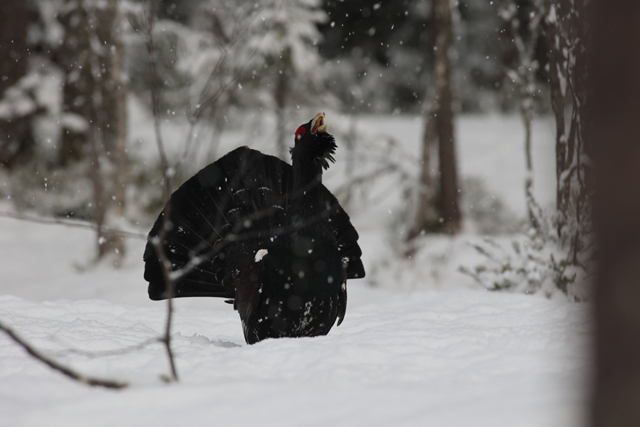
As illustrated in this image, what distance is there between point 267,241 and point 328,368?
56.0 inches

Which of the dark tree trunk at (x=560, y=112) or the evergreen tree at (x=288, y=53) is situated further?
the evergreen tree at (x=288, y=53)

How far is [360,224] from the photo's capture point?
44.2 ft

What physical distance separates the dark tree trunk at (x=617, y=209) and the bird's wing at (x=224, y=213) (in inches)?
109

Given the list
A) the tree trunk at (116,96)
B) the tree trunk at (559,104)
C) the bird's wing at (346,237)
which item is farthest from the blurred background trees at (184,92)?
the bird's wing at (346,237)

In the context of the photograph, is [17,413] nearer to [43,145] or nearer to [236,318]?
[236,318]

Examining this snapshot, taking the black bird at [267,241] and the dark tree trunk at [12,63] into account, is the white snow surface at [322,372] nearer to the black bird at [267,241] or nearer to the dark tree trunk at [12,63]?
the black bird at [267,241]

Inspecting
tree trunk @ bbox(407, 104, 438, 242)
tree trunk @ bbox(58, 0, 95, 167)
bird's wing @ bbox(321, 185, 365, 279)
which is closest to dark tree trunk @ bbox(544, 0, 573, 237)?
bird's wing @ bbox(321, 185, 365, 279)

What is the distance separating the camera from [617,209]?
137 cm

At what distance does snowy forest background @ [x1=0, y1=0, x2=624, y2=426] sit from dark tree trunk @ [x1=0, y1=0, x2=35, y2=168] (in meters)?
0.05

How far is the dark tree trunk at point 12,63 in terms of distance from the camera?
12367 mm

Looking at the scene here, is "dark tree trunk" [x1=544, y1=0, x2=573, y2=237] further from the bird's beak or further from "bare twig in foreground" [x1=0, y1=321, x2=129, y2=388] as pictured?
"bare twig in foreground" [x1=0, y1=321, x2=129, y2=388]

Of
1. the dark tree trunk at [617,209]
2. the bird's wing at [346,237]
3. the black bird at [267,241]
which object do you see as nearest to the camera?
the dark tree trunk at [617,209]

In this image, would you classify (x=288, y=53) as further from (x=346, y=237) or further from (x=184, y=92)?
(x=346, y=237)

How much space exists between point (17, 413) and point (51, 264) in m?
9.87
